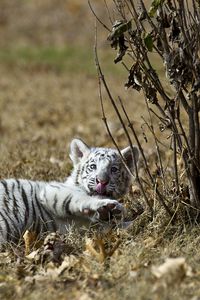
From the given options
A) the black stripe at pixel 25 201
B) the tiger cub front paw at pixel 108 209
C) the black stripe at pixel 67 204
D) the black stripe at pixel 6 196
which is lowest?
the tiger cub front paw at pixel 108 209

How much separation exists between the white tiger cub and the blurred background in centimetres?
154

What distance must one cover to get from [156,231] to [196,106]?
0.88m

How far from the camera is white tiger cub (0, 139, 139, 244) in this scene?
5.66 meters

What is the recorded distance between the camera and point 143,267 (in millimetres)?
4820

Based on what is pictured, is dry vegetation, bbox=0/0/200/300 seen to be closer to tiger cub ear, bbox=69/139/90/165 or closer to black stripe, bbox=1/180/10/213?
black stripe, bbox=1/180/10/213

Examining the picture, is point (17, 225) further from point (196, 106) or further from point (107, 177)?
point (196, 106)

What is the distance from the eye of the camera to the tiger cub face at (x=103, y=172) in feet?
19.4

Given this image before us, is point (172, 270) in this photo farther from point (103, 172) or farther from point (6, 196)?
point (6, 196)

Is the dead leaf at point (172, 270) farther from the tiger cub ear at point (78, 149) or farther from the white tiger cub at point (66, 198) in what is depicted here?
the tiger cub ear at point (78, 149)

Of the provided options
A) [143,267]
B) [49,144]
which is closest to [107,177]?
[143,267]

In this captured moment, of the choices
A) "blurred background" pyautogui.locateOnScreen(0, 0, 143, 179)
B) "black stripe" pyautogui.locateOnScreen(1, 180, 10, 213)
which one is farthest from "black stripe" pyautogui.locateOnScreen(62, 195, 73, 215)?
"blurred background" pyautogui.locateOnScreen(0, 0, 143, 179)

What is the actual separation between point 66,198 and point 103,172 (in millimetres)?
332

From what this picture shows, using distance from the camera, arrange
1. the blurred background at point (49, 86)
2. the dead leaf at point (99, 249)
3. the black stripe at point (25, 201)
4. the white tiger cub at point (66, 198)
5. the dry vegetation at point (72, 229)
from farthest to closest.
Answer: the blurred background at point (49, 86) → the black stripe at point (25, 201) → the white tiger cub at point (66, 198) → the dead leaf at point (99, 249) → the dry vegetation at point (72, 229)

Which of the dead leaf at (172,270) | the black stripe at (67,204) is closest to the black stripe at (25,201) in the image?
the black stripe at (67,204)
